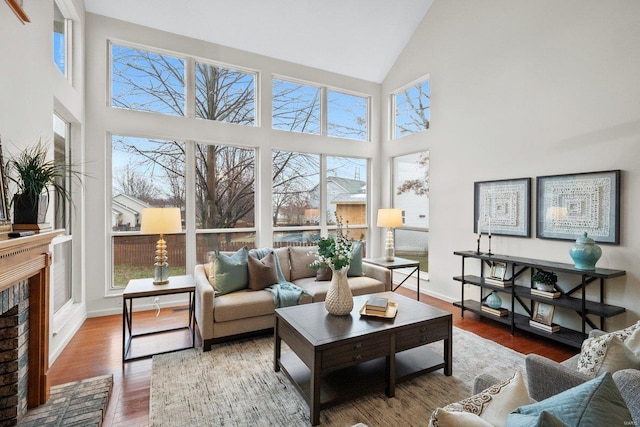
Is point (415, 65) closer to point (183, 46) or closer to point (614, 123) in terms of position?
point (614, 123)

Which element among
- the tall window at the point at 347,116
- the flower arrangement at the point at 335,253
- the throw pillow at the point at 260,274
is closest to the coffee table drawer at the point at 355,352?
the flower arrangement at the point at 335,253

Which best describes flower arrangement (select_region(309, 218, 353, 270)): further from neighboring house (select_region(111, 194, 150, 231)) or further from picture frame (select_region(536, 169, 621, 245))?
neighboring house (select_region(111, 194, 150, 231))

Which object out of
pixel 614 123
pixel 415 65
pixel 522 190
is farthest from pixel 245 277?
pixel 415 65

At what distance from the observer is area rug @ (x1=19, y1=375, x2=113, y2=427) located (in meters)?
1.97

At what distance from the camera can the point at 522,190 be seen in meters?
3.73

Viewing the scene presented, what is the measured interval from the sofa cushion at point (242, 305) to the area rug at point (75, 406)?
982mm

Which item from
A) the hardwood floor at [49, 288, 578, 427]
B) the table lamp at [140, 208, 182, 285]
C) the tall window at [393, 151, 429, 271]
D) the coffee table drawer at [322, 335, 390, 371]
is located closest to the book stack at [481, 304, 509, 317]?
the hardwood floor at [49, 288, 578, 427]

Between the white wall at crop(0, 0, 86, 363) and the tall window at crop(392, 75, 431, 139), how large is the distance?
474 centimetres

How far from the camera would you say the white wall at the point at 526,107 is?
2.94 m

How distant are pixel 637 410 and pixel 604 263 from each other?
8.28 feet

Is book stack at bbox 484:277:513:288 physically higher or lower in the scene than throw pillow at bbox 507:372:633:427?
lower

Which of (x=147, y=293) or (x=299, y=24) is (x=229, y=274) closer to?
(x=147, y=293)

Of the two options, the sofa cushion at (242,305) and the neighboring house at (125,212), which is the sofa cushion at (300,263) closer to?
the sofa cushion at (242,305)

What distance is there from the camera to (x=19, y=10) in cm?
204
